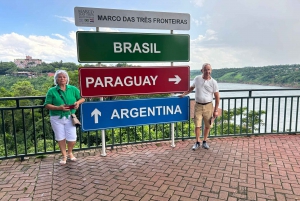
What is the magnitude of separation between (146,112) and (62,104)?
4.94ft

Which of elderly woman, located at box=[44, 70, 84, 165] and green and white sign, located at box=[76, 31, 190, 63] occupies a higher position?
green and white sign, located at box=[76, 31, 190, 63]

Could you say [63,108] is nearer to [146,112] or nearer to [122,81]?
[122,81]

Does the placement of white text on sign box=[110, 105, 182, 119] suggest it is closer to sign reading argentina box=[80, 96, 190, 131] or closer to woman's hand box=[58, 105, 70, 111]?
sign reading argentina box=[80, 96, 190, 131]

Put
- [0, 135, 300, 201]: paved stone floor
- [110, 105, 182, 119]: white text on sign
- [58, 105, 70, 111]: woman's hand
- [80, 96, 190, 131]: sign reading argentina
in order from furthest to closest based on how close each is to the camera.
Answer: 1. [110, 105, 182, 119]: white text on sign
2. [80, 96, 190, 131]: sign reading argentina
3. [58, 105, 70, 111]: woman's hand
4. [0, 135, 300, 201]: paved stone floor

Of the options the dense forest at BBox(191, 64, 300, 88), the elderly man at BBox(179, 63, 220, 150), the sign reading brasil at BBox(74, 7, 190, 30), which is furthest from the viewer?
the dense forest at BBox(191, 64, 300, 88)

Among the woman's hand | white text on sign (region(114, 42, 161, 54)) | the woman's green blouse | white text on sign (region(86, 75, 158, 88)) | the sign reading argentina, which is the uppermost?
white text on sign (region(114, 42, 161, 54))

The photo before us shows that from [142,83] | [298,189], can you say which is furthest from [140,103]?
[298,189]

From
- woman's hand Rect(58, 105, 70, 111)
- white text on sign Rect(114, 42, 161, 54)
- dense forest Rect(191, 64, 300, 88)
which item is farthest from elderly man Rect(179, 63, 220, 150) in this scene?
dense forest Rect(191, 64, 300, 88)

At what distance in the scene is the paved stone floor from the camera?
282 cm

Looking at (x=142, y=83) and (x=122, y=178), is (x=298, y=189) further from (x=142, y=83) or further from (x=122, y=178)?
(x=142, y=83)

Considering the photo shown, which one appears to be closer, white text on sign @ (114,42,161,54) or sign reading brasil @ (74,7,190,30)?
sign reading brasil @ (74,7,190,30)

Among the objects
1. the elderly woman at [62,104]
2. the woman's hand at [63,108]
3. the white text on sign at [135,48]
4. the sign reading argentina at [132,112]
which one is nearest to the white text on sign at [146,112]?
the sign reading argentina at [132,112]

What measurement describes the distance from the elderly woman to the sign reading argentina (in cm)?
22

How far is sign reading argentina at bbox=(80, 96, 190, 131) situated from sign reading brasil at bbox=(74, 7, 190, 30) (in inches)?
52.8
